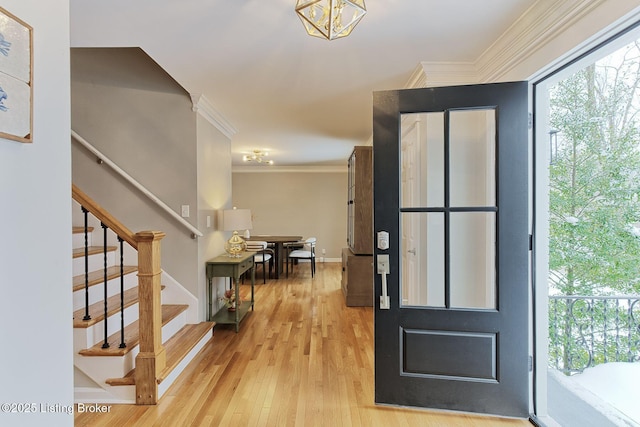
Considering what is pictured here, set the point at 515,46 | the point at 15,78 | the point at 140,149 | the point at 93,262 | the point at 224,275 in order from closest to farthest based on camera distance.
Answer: the point at 15,78 < the point at 515,46 < the point at 93,262 < the point at 140,149 < the point at 224,275

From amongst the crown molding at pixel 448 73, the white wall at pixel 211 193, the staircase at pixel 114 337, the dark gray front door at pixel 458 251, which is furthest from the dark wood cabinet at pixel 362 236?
the dark gray front door at pixel 458 251

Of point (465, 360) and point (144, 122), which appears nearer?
point (465, 360)

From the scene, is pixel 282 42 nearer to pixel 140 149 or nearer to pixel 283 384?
pixel 140 149

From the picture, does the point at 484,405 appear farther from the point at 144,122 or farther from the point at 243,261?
the point at 144,122

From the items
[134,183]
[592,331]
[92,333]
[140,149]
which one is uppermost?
[140,149]

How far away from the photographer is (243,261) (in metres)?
3.41

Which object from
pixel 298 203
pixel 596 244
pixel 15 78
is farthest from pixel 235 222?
pixel 298 203

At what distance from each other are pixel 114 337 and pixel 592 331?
383 cm

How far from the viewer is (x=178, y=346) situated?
2537 millimetres

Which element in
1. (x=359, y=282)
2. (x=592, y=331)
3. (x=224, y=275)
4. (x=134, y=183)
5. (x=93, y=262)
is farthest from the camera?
(x=359, y=282)

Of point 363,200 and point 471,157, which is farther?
point 363,200

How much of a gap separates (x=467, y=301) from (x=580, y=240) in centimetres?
144

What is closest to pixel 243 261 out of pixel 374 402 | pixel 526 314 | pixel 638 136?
pixel 374 402

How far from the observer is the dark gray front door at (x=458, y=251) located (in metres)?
1.76
